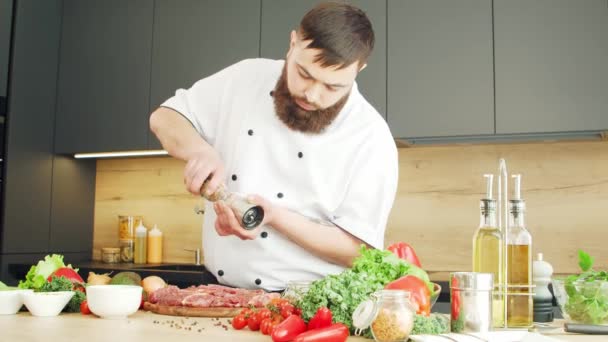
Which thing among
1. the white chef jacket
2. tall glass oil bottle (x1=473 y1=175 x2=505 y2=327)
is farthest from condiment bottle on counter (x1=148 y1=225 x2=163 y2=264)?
tall glass oil bottle (x1=473 y1=175 x2=505 y2=327)

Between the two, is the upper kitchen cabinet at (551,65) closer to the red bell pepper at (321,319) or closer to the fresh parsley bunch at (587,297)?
the fresh parsley bunch at (587,297)

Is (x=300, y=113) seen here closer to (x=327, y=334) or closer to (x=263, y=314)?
(x=263, y=314)

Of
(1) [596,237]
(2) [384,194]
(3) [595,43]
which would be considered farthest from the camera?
(1) [596,237]

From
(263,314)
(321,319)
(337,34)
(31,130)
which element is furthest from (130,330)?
(31,130)

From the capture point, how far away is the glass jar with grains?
116 cm

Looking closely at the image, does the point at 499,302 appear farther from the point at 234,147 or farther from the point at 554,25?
the point at 554,25

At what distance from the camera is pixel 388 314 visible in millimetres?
1164

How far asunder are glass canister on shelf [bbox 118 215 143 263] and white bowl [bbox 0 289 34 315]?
2.28 meters

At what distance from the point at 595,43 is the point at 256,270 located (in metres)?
1.77

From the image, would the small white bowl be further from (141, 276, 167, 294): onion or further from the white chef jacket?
the white chef jacket

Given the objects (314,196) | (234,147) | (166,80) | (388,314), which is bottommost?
(388,314)

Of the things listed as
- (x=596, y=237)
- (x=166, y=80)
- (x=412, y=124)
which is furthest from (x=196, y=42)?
(x=596, y=237)

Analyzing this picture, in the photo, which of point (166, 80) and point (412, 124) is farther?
point (166, 80)

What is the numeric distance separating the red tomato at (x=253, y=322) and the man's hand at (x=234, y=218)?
391 millimetres
